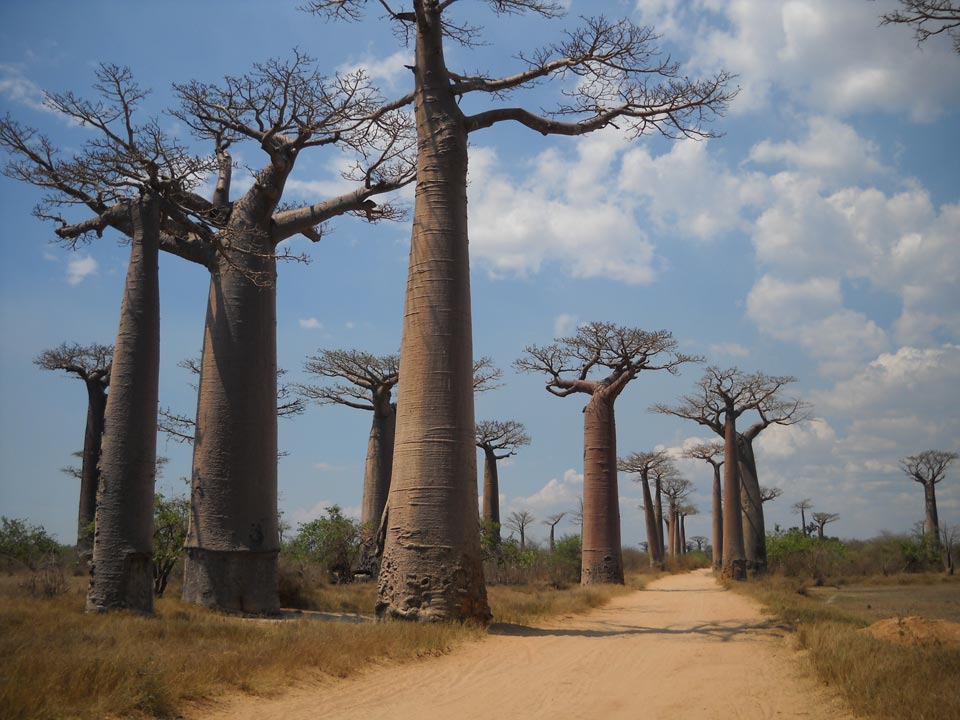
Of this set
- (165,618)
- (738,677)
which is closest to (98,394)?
(165,618)

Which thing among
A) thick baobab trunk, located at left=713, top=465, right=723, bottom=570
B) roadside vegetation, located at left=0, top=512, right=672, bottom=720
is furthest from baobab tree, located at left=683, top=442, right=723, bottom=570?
roadside vegetation, located at left=0, top=512, right=672, bottom=720

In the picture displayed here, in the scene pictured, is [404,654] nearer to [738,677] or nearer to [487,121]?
[738,677]

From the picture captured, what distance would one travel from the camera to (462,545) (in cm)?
728

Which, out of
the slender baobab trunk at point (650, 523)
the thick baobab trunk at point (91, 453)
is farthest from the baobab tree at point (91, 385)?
the slender baobab trunk at point (650, 523)

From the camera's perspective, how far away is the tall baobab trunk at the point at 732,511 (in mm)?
20828

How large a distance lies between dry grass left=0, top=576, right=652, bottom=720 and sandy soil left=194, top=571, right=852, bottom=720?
194 millimetres

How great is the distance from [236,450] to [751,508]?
688 inches

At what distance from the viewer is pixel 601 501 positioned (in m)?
15.7

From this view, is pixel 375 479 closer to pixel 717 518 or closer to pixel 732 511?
pixel 732 511

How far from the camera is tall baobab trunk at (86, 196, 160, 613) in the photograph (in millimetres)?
7008

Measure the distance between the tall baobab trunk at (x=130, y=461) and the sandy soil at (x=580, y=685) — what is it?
3154 mm

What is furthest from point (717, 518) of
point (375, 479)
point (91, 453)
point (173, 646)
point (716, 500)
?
point (173, 646)

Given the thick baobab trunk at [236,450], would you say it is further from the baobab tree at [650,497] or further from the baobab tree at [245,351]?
the baobab tree at [650,497]

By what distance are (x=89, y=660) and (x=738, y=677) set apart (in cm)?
380
